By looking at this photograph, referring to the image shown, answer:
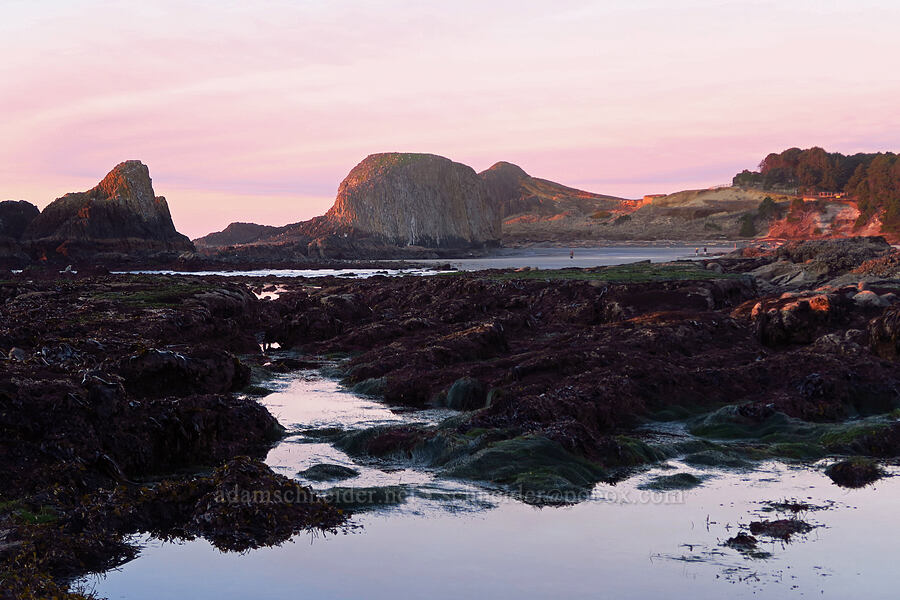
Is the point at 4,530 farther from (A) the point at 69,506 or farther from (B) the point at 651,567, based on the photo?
(B) the point at 651,567

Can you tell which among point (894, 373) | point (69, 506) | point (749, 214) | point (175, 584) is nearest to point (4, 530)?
point (69, 506)

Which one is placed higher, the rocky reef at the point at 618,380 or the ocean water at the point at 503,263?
the ocean water at the point at 503,263

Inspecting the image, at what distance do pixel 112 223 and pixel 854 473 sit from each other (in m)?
118

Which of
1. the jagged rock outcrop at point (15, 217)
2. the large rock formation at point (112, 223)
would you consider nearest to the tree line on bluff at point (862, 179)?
the large rock formation at point (112, 223)

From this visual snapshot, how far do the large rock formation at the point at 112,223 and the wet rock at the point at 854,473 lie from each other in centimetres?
10323

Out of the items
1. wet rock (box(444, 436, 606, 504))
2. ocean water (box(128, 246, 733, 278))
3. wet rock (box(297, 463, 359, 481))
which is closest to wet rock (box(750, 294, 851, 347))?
wet rock (box(444, 436, 606, 504))

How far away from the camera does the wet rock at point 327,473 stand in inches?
498

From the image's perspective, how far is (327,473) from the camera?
12.9 m

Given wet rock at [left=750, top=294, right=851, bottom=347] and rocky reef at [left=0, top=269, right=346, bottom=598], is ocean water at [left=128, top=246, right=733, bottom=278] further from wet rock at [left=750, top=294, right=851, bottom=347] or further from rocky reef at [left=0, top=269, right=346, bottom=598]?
rocky reef at [left=0, top=269, right=346, bottom=598]

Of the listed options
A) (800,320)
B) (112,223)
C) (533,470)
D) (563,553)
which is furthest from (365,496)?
(112,223)

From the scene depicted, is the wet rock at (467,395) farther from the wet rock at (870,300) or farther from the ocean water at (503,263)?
the ocean water at (503,263)

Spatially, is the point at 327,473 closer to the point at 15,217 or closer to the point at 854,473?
the point at 854,473

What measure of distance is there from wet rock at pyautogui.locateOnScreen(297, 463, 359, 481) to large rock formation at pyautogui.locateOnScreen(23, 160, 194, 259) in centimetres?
9911

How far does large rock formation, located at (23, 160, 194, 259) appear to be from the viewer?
10531 centimetres
